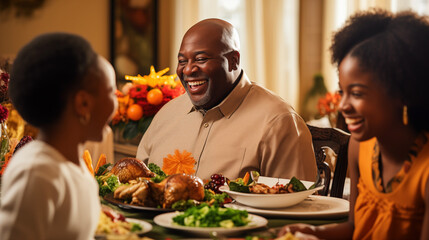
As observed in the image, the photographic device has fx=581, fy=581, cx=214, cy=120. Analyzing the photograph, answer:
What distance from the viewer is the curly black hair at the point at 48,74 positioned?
109 centimetres

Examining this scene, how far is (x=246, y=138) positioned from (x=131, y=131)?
1.03 m

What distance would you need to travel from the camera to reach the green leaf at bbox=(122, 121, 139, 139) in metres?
3.61

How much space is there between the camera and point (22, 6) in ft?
23.6

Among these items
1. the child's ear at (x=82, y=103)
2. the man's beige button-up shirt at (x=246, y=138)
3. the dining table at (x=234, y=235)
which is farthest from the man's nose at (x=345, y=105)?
the man's beige button-up shirt at (x=246, y=138)

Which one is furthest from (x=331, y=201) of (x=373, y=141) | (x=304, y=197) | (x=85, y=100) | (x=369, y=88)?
(x=85, y=100)

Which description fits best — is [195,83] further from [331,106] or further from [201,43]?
[331,106]

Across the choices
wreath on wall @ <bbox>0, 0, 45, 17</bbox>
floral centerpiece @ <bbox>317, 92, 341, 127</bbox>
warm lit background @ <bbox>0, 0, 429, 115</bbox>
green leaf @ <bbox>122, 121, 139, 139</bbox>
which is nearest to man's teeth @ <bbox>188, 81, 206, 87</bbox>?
green leaf @ <bbox>122, 121, 139, 139</bbox>

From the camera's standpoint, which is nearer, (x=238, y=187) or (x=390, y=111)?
A: (x=390, y=111)

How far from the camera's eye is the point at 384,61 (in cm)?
139

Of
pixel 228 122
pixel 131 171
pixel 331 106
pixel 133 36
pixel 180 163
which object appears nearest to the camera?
pixel 131 171

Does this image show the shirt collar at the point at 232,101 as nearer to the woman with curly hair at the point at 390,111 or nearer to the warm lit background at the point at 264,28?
the woman with curly hair at the point at 390,111

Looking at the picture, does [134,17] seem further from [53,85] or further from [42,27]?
[53,85]

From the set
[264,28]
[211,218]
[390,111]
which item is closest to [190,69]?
[211,218]

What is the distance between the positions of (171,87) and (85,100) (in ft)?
8.08
